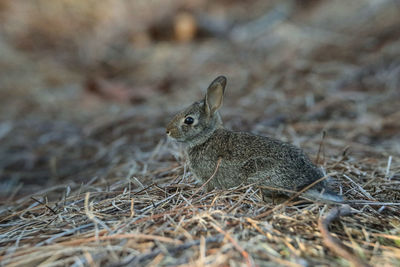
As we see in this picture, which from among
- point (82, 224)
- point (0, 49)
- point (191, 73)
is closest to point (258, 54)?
point (191, 73)

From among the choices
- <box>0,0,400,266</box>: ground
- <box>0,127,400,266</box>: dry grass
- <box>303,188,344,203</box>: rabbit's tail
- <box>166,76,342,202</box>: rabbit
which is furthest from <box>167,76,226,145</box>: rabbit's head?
<box>303,188,344,203</box>: rabbit's tail

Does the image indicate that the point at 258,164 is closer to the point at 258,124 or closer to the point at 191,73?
the point at 258,124

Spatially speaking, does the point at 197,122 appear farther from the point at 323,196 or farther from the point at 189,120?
the point at 323,196

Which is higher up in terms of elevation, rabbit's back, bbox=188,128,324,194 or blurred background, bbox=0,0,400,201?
blurred background, bbox=0,0,400,201

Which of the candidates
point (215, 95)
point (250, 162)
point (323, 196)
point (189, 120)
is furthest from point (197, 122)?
point (323, 196)

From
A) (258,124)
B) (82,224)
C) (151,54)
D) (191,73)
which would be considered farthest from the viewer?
(151,54)

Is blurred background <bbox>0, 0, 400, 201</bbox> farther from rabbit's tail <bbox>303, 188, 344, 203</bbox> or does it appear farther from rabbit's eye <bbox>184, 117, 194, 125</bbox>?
rabbit's tail <bbox>303, 188, 344, 203</bbox>
